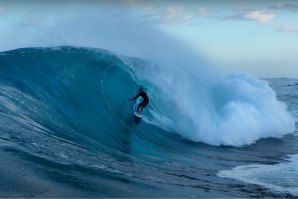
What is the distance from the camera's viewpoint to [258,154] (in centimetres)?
1351

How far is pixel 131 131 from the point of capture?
13484 mm

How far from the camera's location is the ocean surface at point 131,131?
7566mm

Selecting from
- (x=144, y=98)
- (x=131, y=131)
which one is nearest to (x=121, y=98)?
(x=144, y=98)

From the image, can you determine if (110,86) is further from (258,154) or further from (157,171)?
(157,171)

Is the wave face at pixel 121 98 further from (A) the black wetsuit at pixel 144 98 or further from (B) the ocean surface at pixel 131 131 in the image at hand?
(A) the black wetsuit at pixel 144 98

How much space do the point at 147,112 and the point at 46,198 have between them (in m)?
10.2

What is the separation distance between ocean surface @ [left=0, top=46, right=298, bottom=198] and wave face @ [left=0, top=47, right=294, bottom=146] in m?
0.04

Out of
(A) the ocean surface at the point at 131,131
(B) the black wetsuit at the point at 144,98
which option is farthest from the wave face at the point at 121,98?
(B) the black wetsuit at the point at 144,98

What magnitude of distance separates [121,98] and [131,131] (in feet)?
8.38

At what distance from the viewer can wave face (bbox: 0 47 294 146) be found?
12.1 meters

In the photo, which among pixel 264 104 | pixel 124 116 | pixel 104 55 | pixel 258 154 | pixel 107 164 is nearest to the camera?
pixel 107 164

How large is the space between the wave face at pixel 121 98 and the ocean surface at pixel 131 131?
44mm

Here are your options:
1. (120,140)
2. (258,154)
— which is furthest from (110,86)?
(258,154)

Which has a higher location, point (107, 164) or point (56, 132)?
point (56, 132)
